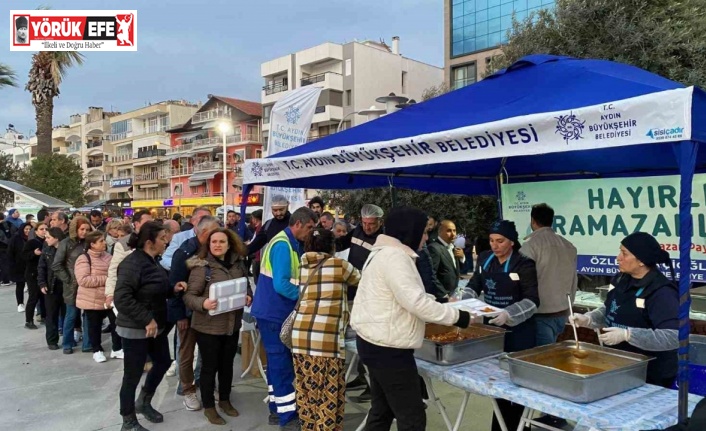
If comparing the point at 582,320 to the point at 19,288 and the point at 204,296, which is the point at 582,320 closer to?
the point at 204,296

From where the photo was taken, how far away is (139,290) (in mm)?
3770

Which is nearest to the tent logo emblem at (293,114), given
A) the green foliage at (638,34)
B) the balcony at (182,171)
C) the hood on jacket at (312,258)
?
the hood on jacket at (312,258)

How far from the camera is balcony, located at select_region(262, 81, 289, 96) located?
141ft

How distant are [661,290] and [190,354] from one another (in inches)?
149

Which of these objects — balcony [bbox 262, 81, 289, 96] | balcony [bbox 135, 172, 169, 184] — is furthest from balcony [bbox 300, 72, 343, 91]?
balcony [bbox 135, 172, 169, 184]

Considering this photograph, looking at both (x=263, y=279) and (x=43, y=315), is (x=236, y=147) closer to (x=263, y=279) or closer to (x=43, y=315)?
(x=43, y=315)

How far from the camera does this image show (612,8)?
10.5m

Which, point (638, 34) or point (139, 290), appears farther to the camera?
point (638, 34)

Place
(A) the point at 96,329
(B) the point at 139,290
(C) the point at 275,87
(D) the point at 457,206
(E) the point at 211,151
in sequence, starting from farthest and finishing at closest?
(E) the point at 211,151, (C) the point at 275,87, (D) the point at 457,206, (A) the point at 96,329, (B) the point at 139,290

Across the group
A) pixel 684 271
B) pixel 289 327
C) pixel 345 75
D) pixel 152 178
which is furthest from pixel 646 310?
pixel 152 178

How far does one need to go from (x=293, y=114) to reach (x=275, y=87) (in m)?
37.9

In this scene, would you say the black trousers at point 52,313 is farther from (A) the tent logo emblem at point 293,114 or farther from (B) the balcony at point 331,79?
(B) the balcony at point 331,79

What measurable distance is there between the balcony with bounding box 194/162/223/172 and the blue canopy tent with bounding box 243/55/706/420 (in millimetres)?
44988

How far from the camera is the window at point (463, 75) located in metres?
27.1
